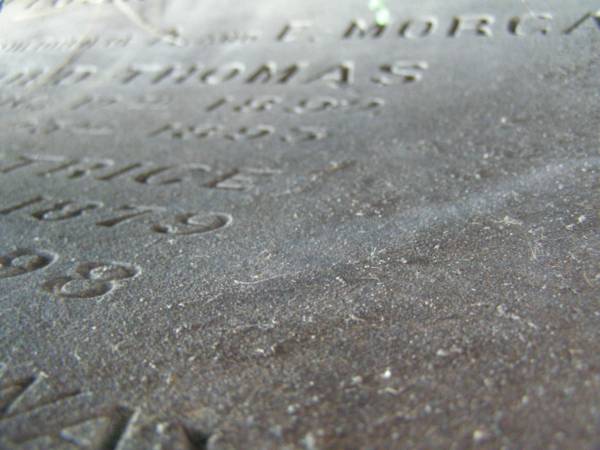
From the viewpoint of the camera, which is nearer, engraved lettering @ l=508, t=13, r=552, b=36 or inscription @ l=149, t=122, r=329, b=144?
inscription @ l=149, t=122, r=329, b=144

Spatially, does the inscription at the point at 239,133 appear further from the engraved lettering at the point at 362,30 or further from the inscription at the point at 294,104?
the engraved lettering at the point at 362,30

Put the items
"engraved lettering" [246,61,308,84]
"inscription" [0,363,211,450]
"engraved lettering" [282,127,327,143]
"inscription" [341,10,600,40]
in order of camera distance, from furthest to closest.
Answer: "engraved lettering" [246,61,308,84] → "inscription" [341,10,600,40] → "engraved lettering" [282,127,327,143] → "inscription" [0,363,211,450]

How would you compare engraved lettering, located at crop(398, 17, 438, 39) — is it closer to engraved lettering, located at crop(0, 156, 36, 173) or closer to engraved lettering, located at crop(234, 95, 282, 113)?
engraved lettering, located at crop(234, 95, 282, 113)

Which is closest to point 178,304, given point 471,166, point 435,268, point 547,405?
point 435,268

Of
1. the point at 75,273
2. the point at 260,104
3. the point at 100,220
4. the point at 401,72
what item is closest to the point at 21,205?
the point at 100,220

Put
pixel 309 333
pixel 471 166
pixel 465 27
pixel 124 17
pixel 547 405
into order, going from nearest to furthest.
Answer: pixel 547 405, pixel 309 333, pixel 471 166, pixel 465 27, pixel 124 17

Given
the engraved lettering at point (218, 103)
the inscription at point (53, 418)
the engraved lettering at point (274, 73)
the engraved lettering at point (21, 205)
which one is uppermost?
the engraved lettering at point (274, 73)

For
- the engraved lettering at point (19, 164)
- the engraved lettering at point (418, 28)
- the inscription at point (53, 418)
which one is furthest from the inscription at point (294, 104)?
the inscription at point (53, 418)

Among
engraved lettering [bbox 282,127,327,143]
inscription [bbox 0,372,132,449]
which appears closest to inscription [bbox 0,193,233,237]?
engraved lettering [bbox 282,127,327,143]

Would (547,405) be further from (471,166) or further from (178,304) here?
(471,166)
